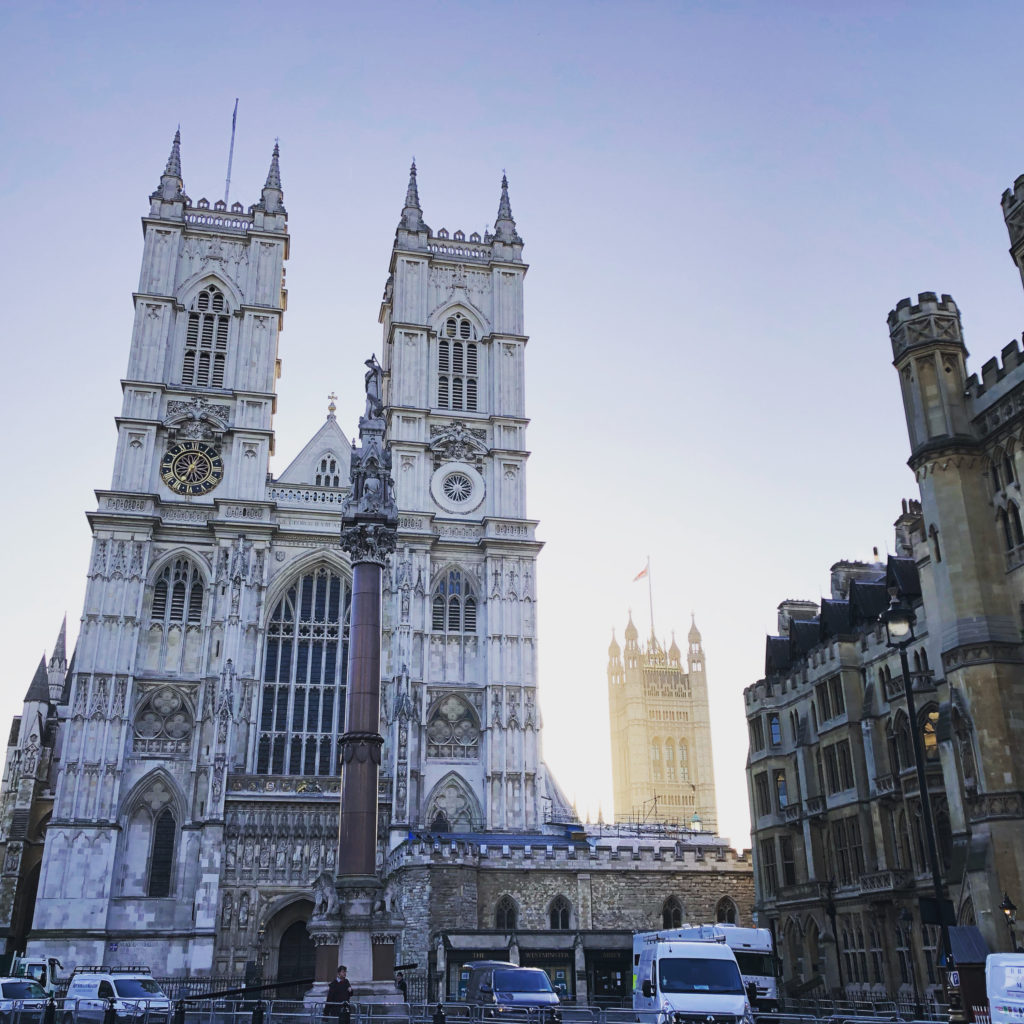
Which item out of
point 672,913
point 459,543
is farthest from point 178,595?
point 672,913

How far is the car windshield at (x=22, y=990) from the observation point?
24016 millimetres

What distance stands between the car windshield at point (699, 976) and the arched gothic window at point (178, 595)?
33997 millimetres

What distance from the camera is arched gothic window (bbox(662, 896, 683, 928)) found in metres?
39.2

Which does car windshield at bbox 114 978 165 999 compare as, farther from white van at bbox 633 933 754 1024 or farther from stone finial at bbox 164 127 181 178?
stone finial at bbox 164 127 181 178

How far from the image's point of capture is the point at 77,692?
46.2m

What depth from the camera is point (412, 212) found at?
60.8m

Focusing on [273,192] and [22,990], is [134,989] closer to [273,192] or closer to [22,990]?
[22,990]

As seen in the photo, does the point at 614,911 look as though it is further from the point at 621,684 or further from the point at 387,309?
the point at 621,684

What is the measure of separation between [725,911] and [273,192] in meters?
42.8

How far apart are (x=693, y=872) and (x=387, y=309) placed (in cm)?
3659

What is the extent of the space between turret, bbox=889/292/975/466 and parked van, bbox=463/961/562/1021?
604 inches

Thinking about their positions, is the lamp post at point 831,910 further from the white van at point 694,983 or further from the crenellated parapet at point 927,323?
the crenellated parapet at point 927,323

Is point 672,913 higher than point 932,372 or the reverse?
the reverse

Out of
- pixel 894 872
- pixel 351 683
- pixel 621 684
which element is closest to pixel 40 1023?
pixel 351 683
